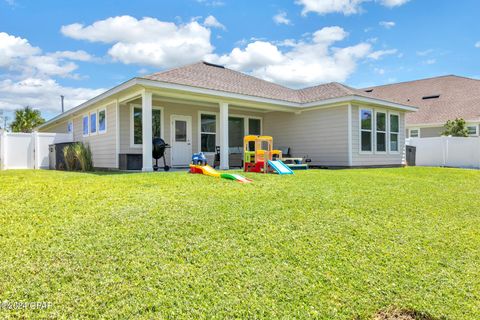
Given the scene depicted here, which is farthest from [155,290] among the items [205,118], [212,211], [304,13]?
[304,13]

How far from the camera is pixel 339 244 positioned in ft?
12.0

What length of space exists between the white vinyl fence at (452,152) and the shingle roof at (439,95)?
4331 mm

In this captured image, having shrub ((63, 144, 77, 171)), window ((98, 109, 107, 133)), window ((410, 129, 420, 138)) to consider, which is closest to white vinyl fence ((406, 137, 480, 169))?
window ((410, 129, 420, 138))

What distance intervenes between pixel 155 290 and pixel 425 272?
2534 mm

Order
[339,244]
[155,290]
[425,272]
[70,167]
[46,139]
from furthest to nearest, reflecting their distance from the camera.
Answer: [46,139]
[70,167]
[339,244]
[425,272]
[155,290]

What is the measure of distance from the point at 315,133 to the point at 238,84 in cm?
353

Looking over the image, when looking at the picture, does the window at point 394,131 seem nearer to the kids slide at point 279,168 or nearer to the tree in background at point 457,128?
the kids slide at point 279,168

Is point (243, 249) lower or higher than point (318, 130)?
lower

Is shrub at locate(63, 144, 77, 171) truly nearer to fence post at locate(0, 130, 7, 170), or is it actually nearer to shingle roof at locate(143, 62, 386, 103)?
fence post at locate(0, 130, 7, 170)

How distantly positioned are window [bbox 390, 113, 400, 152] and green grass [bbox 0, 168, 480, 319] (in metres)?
8.97

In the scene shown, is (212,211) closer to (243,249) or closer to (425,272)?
(243,249)

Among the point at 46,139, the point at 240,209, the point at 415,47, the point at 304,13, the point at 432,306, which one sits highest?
the point at 304,13

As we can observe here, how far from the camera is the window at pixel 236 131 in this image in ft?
46.0

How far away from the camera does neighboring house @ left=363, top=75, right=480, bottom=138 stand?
21.2m
